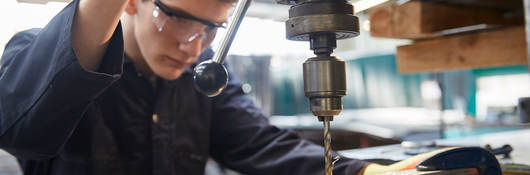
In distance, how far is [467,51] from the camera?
57.8 inches

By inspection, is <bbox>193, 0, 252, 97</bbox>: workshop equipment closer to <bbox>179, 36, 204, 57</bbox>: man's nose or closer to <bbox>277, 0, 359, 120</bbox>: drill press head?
<bbox>277, 0, 359, 120</bbox>: drill press head

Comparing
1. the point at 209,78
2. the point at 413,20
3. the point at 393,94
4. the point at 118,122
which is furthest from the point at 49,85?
the point at 393,94

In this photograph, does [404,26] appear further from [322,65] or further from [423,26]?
[322,65]

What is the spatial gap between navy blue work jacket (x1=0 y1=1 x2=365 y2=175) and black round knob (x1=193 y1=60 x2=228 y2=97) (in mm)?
167

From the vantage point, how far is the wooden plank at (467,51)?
1366mm

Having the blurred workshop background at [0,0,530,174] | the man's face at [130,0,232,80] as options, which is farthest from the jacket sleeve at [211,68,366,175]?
the blurred workshop background at [0,0,530,174]

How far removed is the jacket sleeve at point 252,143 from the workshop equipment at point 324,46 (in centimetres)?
58

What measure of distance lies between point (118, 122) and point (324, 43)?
849 mm

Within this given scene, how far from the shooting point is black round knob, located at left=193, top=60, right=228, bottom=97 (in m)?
0.69

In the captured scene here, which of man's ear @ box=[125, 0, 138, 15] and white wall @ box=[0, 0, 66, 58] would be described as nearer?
white wall @ box=[0, 0, 66, 58]

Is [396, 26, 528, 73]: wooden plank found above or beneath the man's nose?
beneath

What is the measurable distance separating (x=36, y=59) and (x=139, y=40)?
0.44m

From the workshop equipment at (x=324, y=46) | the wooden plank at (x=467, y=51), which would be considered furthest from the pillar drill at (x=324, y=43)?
the wooden plank at (x=467, y=51)

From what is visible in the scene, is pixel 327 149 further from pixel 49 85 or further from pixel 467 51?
pixel 467 51
